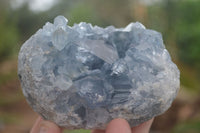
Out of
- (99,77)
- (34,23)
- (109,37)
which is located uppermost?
(34,23)

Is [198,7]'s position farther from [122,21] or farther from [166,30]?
[122,21]

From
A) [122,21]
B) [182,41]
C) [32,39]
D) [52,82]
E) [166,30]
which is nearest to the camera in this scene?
[52,82]

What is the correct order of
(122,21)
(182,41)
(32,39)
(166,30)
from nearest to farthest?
(32,39), (182,41), (166,30), (122,21)

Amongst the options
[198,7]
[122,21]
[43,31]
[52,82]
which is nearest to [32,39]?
[43,31]

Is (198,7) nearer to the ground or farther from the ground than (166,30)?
nearer to the ground

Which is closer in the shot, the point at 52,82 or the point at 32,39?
the point at 52,82

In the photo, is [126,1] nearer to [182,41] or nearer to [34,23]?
[34,23]

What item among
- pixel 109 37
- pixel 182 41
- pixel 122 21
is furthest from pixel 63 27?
pixel 122 21
